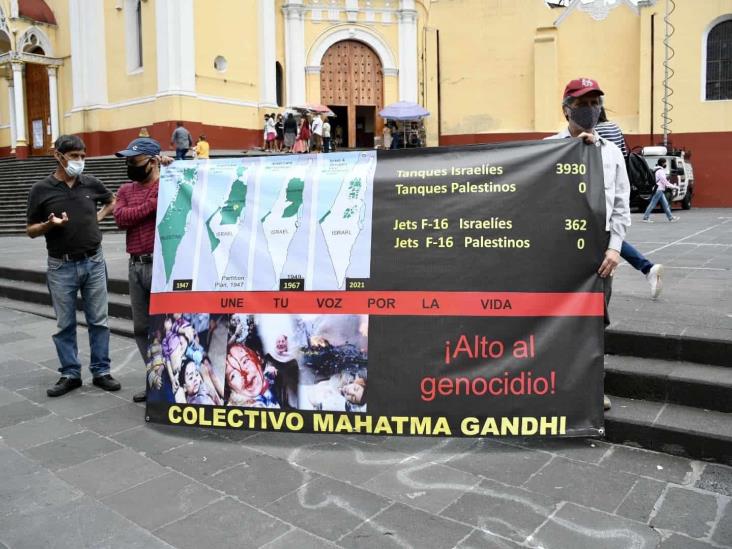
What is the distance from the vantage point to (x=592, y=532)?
9.95 ft

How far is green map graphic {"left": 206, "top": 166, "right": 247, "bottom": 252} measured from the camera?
4523 millimetres

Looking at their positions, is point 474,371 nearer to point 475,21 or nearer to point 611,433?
point 611,433

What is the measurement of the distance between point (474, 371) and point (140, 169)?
2797mm

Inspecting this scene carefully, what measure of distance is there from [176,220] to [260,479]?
6.36 feet

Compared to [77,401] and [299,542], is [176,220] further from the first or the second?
[299,542]

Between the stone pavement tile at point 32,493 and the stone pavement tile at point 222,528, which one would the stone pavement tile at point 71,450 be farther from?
the stone pavement tile at point 222,528

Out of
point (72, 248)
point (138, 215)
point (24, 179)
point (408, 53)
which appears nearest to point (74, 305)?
point (72, 248)

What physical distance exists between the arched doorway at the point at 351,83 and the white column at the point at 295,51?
3.13 feet

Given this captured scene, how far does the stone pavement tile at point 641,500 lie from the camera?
3.17 meters

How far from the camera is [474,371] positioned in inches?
157

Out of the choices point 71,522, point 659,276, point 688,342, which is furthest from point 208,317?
point 659,276

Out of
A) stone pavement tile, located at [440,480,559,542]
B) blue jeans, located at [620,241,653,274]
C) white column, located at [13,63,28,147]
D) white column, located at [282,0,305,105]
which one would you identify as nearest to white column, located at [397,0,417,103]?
white column, located at [282,0,305,105]

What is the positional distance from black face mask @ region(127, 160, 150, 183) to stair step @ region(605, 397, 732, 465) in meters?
3.55

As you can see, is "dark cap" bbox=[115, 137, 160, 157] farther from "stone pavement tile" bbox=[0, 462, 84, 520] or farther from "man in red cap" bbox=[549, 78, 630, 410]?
"man in red cap" bbox=[549, 78, 630, 410]
